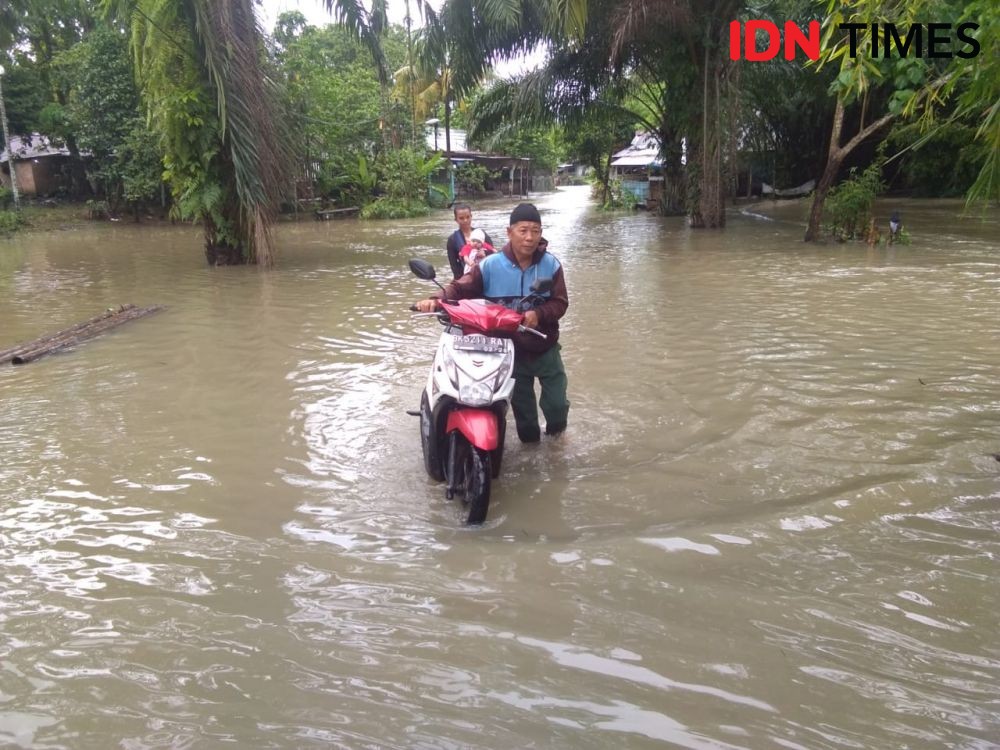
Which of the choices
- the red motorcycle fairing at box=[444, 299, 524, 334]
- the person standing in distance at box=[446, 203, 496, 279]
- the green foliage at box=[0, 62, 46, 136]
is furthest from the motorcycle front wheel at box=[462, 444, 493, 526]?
the green foliage at box=[0, 62, 46, 136]

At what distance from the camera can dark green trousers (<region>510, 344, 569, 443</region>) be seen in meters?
4.66

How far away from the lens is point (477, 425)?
149 inches

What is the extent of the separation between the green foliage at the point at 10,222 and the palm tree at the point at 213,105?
13276 millimetres

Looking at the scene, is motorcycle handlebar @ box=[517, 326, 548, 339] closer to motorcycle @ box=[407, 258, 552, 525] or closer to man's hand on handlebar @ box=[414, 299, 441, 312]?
motorcycle @ box=[407, 258, 552, 525]

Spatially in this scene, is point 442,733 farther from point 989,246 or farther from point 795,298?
point 989,246

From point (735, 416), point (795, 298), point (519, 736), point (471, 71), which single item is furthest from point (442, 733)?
point (471, 71)

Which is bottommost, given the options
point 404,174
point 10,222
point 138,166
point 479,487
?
point 479,487

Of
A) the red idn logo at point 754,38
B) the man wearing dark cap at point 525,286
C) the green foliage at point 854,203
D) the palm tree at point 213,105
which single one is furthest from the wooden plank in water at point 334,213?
the man wearing dark cap at point 525,286

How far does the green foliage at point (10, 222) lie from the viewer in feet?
78.1

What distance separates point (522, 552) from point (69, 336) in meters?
6.44

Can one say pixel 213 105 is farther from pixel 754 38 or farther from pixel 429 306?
pixel 754 38

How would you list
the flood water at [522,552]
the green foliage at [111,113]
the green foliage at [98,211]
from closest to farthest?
the flood water at [522,552] < the green foliage at [111,113] < the green foliage at [98,211]

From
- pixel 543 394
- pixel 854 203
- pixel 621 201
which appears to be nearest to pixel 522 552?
pixel 543 394

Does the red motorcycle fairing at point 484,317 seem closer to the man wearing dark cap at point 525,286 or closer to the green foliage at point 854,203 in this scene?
the man wearing dark cap at point 525,286
